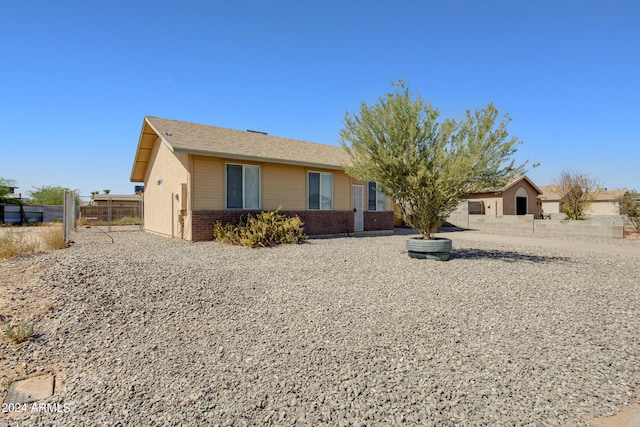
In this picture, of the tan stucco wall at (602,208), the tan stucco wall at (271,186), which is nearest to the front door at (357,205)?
the tan stucco wall at (271,186)

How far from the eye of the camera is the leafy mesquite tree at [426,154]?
8.28 metres

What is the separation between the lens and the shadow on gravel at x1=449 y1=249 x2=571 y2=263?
8788mm

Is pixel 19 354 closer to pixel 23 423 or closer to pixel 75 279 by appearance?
pixel 23 423

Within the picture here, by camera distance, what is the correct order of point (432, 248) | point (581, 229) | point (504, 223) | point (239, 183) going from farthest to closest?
point (504, 223), point (581, 229), point (239, 183), point (432, 248)

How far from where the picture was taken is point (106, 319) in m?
4.43

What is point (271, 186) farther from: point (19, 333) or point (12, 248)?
point (19, 333)

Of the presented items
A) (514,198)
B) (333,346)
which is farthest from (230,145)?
(514,198)

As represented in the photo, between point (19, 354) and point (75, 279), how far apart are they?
2450 millimetres

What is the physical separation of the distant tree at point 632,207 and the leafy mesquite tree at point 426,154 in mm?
13117

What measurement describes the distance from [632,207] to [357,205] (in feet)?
44.3

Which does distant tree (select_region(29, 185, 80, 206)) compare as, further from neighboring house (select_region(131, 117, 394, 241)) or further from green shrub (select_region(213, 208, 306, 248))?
green shrub (select_region(213, 208, 306, 248))

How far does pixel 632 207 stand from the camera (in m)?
16.6

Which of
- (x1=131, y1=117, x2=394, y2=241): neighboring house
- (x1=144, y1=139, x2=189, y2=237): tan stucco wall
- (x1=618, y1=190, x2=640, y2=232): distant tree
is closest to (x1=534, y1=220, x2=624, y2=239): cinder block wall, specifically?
(x1=618, y1=190, x2=640, y2=232): distant tree

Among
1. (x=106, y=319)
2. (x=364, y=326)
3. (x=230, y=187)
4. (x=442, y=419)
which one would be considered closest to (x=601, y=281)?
(x=364, y=326)
